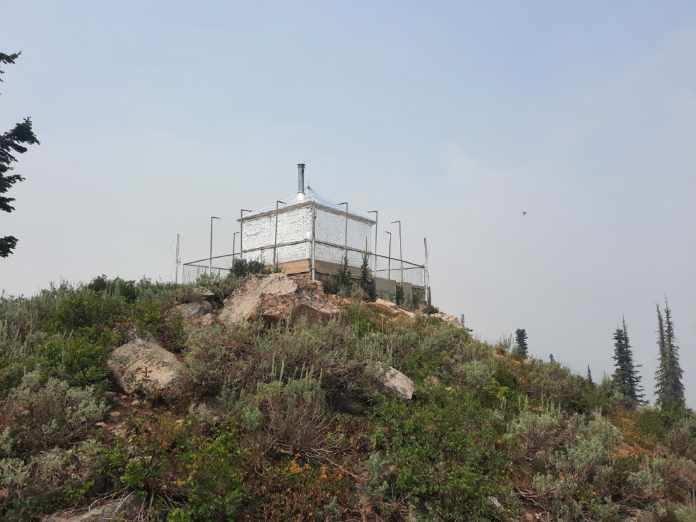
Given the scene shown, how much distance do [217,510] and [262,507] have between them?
1.60ft

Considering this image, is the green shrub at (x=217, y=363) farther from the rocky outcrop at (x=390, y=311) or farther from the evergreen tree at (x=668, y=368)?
the evergreen tree at (x=668, y=368)

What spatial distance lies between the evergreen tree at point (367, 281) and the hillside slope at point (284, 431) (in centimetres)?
1058

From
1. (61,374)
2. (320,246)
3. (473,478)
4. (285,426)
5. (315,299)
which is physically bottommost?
(473,478)

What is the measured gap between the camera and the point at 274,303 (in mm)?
10883

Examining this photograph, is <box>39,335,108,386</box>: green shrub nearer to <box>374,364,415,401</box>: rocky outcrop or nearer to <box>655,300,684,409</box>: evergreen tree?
<box>374,364,415,401</box>: rocky outcrop

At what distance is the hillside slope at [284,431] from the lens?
17.4ft

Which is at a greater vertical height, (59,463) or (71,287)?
(71,287)

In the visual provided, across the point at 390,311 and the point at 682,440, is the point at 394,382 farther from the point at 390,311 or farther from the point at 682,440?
the point at 390,311

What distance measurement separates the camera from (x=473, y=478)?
6156 mm

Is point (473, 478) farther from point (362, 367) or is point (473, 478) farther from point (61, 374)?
point (61, 374)

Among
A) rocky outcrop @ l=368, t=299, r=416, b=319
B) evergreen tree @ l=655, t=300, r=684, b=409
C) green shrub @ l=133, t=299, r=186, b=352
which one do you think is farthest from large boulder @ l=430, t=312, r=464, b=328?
evergreen tree @ l=655, t=300, r=684, b=409

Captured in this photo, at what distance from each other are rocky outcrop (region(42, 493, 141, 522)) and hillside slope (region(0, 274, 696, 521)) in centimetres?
2

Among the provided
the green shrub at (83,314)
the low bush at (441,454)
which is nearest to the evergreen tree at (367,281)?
the green shrub at (83,314)

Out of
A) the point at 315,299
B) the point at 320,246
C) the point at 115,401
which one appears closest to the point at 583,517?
the point at 115,401
